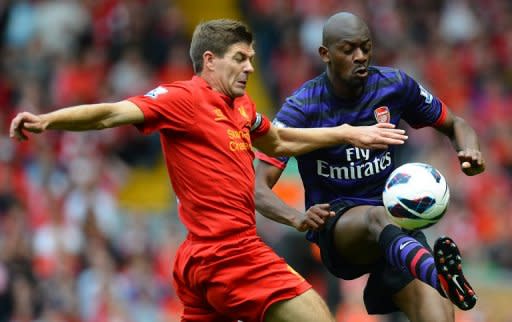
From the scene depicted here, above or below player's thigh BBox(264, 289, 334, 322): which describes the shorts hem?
above

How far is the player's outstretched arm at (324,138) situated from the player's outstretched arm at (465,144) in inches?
20.3

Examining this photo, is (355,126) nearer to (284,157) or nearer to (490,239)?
(284,157)

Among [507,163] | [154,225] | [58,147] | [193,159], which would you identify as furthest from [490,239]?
[193,159]

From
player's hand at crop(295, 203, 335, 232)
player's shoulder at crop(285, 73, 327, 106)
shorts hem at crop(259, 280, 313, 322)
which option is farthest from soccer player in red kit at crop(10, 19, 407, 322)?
player's shoulder at crop(285, 73, 327, 106)

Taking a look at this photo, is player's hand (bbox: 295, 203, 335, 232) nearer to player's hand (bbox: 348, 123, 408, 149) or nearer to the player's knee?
the player's knee

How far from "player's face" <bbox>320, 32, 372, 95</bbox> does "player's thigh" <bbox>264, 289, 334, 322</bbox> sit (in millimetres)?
1466

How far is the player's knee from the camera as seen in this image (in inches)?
316

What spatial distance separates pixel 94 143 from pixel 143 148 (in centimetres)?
85

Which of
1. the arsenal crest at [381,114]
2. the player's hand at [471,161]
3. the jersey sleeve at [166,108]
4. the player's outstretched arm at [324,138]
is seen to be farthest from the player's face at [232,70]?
the player's hand at [471,161]

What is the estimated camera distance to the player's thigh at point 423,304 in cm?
824

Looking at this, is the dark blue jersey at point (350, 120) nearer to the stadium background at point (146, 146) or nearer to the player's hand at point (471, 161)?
the player's hand at point (471, 161)

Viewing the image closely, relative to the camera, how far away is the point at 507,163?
15812mm

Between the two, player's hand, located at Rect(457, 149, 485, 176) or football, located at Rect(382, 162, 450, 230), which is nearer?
football, located at Rect(382, 162, 450, 230)

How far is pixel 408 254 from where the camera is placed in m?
7.79
